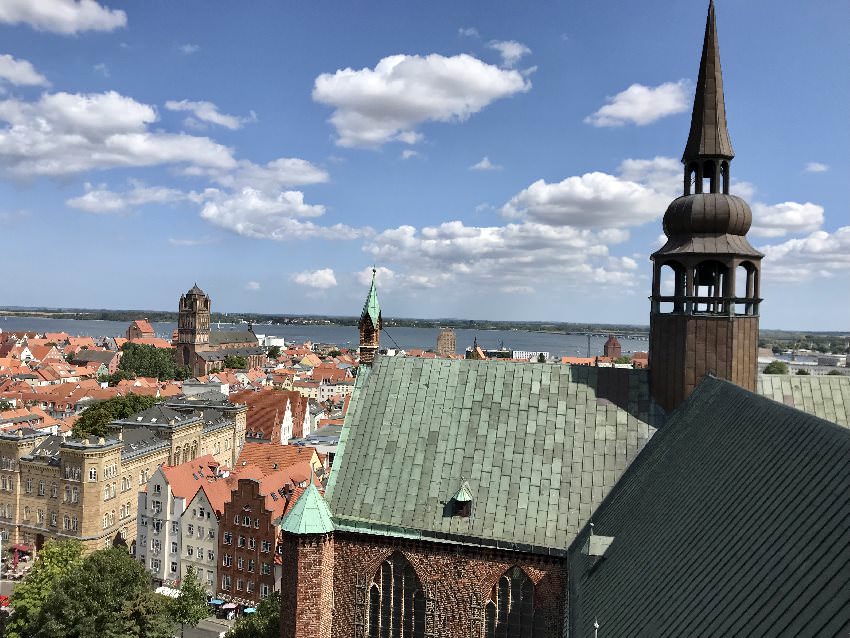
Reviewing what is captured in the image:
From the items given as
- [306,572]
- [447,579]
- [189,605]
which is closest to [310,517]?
[306,572]

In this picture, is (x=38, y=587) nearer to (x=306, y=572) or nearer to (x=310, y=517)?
(x=306, y=572)

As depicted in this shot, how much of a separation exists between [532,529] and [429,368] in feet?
25.7

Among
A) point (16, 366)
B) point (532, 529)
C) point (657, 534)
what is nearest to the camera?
point (657, 534)

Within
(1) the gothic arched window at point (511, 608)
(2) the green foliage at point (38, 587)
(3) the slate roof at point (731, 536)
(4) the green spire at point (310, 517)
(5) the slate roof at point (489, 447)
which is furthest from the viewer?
(2) the green foliage at point (38, 587)

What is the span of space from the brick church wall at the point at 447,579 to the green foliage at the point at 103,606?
19.3m

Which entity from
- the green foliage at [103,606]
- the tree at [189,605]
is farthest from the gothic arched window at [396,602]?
the tree at [189,605]

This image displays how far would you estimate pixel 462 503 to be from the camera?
22.6 m

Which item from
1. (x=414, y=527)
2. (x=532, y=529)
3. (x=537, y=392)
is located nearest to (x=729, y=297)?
(x=537, y=392)

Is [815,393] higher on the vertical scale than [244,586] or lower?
higher

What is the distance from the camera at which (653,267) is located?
25250mm

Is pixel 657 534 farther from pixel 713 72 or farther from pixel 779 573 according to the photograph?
pixel 713 72

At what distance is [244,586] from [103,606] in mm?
15671

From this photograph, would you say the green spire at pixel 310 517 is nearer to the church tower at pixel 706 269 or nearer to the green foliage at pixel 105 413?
the church tower at pixel 706 269

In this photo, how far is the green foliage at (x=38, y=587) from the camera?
129 feet
